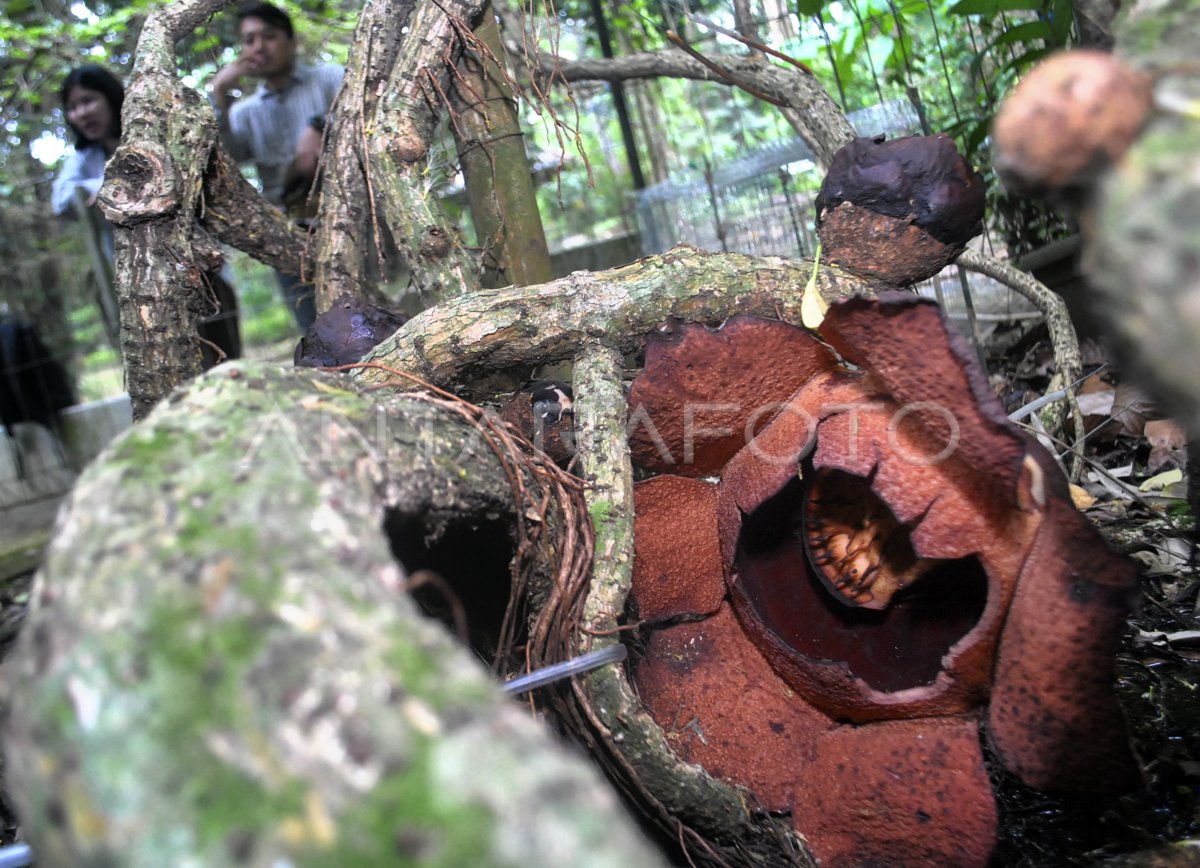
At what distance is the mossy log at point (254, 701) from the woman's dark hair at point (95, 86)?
3.36m

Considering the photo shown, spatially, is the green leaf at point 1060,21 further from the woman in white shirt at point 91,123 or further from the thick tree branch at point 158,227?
the woman in white shirt at point 91,123

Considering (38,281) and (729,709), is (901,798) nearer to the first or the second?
(729,709)

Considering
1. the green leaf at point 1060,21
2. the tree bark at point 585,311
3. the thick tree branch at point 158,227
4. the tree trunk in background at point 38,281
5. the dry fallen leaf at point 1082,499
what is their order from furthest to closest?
the tree trunk in background at point 38,281 < the green leaf at point 1060,21 < the dry fallen leaf at point 1082,499 < the thick tree branch at point 158,227 < the tree bark at point 585,311

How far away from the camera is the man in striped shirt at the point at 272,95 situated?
3.75 metres

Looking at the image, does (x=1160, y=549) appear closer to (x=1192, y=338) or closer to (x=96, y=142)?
(x=1192, y=338)

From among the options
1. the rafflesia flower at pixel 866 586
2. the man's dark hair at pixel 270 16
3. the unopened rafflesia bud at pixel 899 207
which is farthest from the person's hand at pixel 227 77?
the rafflesia flower at pixel 866 586

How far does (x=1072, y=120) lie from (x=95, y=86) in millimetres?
3911

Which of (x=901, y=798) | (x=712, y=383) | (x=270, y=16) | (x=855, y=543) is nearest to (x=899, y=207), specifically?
(x=712, y=383)

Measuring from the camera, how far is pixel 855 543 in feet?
5.13

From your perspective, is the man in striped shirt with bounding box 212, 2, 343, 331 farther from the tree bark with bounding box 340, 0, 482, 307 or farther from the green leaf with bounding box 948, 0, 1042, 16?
the green leaf with bounding box 948, 0, 1042, 16

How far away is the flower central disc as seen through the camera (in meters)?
1.52

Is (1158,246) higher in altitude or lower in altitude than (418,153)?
lower

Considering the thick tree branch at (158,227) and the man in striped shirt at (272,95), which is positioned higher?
the man in striped shirt at (272,95)

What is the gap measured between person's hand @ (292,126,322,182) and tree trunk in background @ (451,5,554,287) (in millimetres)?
747
